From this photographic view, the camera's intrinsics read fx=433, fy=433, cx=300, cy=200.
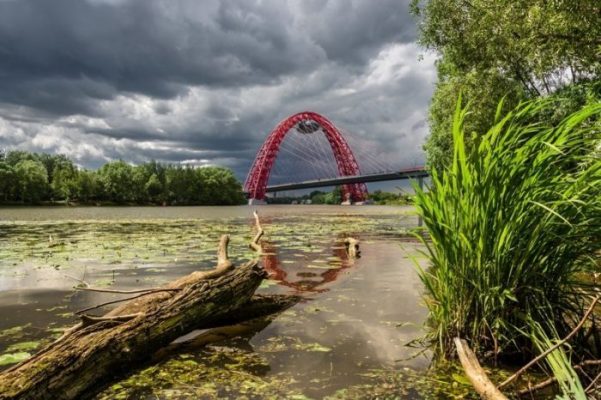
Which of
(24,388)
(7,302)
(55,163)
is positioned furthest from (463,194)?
(55,163)

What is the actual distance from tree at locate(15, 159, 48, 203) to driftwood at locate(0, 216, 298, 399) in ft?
289

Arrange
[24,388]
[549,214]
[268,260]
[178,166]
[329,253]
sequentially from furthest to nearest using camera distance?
[178,166]
[329,253]
[268,260]
[549,214]
[24,388]

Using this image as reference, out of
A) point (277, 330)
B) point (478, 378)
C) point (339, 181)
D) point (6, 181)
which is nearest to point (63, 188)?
point (6, 181)

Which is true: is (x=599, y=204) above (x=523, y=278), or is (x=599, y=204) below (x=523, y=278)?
above

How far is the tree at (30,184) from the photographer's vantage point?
7921cm

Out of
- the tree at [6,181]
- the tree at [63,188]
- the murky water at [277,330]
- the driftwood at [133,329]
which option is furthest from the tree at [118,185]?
the driftwood at [133,329]

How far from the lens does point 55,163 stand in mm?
122312

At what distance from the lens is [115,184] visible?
9438 centimetres

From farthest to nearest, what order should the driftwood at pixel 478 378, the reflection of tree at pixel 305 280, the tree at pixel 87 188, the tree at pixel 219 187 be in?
1. the tree at pixel 219 187
2. the tree at pixel 87 188
3. the reflection of tree at pixel 305 280
4. the driftwood at pixel 478 378

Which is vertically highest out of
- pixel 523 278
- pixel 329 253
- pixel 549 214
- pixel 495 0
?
pixel 495 0

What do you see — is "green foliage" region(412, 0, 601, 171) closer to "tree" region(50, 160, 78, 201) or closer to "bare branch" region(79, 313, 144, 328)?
"bare branch" region(79, 313, 144, 328)

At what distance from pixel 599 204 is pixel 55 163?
138998 mm

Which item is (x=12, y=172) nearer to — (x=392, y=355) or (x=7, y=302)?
(x=7, y=302)

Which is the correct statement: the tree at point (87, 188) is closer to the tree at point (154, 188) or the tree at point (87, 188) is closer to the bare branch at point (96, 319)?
the tree at point (154, 188)
